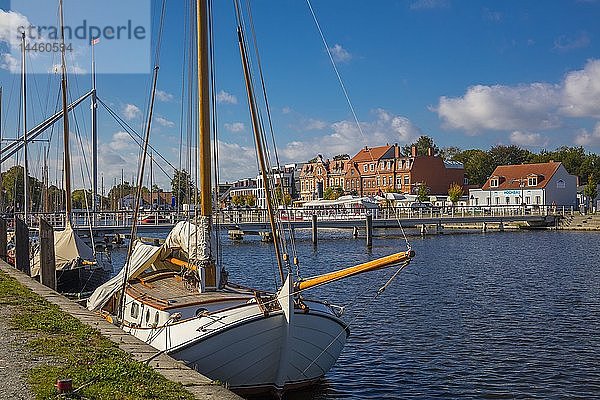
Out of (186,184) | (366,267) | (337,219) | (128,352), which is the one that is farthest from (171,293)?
(337,219)

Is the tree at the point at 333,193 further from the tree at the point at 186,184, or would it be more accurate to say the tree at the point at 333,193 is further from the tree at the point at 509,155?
the tree at the point at 186,184

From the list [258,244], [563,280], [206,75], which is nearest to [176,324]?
[206,75]

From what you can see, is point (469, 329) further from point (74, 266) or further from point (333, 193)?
point (333, 193)

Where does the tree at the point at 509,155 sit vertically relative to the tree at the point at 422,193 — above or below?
above

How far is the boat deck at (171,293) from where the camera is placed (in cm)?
1543

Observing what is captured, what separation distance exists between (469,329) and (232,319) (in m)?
11.8

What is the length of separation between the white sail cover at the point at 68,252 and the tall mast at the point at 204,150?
16207mm

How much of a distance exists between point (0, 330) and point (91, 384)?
5.11 m

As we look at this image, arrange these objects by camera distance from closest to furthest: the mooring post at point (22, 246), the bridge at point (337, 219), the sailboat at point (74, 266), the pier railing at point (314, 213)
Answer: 1. the mooring post at point (22, 246)
2. the sailboat at point (74, 266)
3. the bridge at point (337, 219)
4. the pier railing at point (314, 213)

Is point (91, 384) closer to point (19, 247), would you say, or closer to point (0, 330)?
point (0, 330)

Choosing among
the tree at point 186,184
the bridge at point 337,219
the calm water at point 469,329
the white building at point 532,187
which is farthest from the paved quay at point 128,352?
the white building at point 532,187

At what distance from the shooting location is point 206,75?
57.1 feet

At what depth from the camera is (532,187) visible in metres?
→ 109

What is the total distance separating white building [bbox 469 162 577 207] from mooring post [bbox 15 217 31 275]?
288 ft
